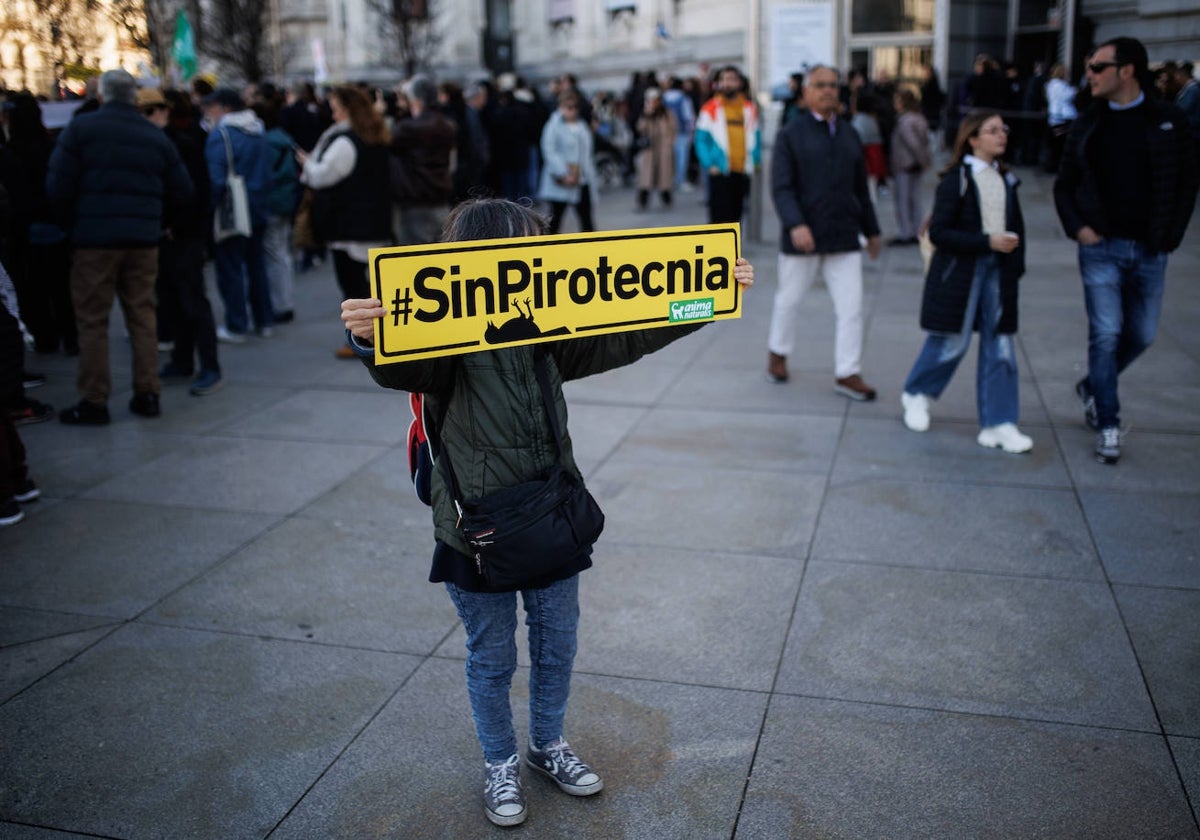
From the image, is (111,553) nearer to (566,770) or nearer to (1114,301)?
(566,770)

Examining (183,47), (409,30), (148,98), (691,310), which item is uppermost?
(409,30)

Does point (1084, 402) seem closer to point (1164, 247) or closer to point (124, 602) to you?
point (1164, 247)

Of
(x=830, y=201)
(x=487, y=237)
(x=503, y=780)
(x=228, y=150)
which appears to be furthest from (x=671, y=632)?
(x=228, y=150)

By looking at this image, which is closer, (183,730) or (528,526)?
(528,526)

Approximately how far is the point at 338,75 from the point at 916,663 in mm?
42097

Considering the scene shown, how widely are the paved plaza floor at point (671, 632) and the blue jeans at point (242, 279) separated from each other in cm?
196

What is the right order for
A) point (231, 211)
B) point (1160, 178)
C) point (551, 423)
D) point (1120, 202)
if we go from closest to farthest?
point (551, 423)
point (1160, 178)
point (1120, 202)
point (231, 211)

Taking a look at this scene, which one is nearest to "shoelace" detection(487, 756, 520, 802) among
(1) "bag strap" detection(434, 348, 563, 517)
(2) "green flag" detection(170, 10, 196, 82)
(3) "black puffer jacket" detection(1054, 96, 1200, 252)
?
(1) "bag strap" detection(434, 348, 563, 517)

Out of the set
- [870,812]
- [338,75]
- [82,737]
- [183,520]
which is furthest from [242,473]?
[338,75]

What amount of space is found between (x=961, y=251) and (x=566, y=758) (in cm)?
381

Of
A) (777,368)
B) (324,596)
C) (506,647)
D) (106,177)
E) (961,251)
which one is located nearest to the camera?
(506,647)

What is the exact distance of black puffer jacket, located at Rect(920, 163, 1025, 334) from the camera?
580cm

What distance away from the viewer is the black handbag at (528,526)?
9.00 feet

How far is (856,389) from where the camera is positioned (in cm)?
698
